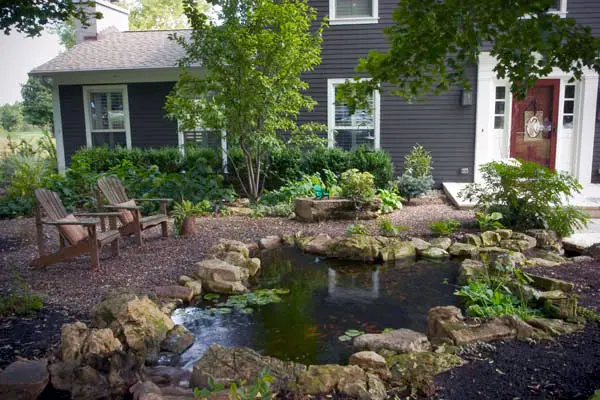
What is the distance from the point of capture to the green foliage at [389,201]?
8.20 meters

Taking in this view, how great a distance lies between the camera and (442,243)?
618 centimetres

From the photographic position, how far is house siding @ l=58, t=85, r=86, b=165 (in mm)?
11789

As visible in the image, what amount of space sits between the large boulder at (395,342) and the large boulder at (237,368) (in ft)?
2.04

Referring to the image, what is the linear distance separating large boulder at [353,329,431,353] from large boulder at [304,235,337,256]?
273 centimetres

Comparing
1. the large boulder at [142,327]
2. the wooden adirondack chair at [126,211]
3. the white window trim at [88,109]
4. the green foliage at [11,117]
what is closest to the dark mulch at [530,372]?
the large boulder at [142,327]

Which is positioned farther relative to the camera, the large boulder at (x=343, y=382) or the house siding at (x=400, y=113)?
the house siding at (x=400, y=113)

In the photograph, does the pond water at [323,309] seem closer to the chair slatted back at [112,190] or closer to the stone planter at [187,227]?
the stone planter at [187,227]

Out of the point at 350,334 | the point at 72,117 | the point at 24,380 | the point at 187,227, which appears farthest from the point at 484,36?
the point at 72,117

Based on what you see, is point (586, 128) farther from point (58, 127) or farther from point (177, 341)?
point (58, 127)

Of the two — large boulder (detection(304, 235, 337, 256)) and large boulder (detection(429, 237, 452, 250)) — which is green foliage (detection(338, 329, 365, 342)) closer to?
large boulder (detection(304, 235, 337, 256))

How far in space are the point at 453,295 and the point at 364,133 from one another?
6.28 m

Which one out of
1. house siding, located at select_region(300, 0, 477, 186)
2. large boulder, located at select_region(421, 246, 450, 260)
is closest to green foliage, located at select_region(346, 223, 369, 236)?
large boulder, located at select_region(421, 246, 450, 260)

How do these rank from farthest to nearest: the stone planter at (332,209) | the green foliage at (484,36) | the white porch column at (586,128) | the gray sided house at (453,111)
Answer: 1. the gray sided house at (453,111)
2. the white porch column at (586,128)
3. the stone planter at (332,209)
4. the green foliage at (484,36)

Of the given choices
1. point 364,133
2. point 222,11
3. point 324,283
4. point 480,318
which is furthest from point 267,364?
point 364,133
